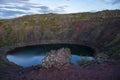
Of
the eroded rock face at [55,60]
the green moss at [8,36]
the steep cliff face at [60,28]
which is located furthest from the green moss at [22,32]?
the eroded rock face at [55,60]

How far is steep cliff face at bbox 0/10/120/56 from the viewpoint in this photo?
124 m

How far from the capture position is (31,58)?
8494 centimetres

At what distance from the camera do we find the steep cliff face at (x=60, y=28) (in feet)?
408

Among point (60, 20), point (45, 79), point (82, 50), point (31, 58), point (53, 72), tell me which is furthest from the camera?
point (60, 20)

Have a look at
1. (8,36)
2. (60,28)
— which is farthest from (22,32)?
(60,28)

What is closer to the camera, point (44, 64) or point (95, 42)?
point (44, 64)

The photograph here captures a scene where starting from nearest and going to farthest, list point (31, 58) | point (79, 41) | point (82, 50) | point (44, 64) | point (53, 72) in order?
point (53, 72) < point (44, 64) < point (31, 58) < point (82, 50) < point (79, 41)

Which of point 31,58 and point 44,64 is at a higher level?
point 44,64

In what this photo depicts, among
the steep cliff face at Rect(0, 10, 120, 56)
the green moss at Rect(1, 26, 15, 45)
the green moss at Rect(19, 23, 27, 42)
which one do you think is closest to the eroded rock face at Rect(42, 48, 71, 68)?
the steep cliff face at Rect(0, 10, 120, 56)

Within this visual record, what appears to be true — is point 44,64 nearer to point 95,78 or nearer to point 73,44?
point 95,78

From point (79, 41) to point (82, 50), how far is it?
22411mm

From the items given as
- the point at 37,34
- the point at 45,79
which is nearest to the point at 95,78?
the point at 45,79

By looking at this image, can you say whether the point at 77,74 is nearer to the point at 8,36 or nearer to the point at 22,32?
the point at 8,36

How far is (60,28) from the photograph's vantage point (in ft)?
460
